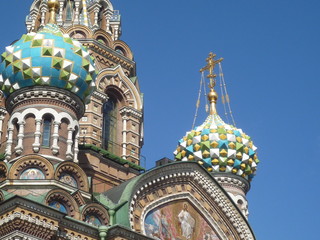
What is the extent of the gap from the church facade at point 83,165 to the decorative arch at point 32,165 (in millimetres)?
15

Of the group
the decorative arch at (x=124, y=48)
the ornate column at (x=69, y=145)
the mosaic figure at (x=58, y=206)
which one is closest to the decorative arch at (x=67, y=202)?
the mosaic figure at (x=58, y=206)

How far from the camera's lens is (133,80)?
16859mm

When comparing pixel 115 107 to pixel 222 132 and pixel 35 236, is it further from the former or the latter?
pixel 35 236

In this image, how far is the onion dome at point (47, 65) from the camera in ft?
40.4

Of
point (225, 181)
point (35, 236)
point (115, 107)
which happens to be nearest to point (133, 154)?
point (115, 107)

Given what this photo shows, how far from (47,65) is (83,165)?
2606 millimetres

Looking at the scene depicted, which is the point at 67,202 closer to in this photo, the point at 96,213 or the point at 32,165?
the point at 96,213

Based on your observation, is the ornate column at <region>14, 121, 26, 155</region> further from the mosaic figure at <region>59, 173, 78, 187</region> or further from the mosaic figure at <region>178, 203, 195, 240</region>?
the mosaic figure at <region>178, 203, 195, 240</region>

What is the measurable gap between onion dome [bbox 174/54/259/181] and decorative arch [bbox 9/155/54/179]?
20.4 feet

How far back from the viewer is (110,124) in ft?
53.3

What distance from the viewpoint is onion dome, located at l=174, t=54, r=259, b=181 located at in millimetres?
17172

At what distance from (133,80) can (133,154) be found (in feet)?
6.37

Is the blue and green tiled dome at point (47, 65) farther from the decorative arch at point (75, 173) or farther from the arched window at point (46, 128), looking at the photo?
the decorative arch at point (75, 173)

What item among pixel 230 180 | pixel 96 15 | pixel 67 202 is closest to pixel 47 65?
pixel 67 202
